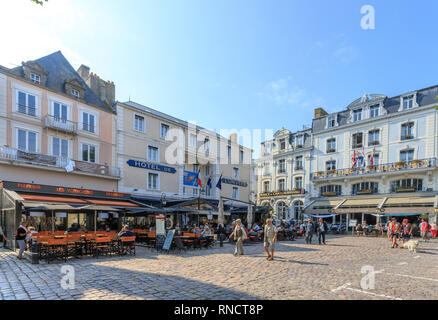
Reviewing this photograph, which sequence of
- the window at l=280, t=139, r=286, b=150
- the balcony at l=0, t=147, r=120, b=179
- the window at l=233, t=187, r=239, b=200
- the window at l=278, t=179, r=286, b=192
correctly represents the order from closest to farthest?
the balcony at l=0, t=147, r=120, b=179
the window at l=233, t=187, r=239, b=200
the window at l=278, t=179, r=286, b=192
the window at l=280, t=139, r=286, b=150

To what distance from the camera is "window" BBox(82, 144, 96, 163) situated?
19.2 metres

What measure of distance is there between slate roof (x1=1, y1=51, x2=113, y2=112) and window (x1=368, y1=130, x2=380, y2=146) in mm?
25655

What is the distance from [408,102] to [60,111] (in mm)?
30648

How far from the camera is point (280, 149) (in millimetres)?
36469

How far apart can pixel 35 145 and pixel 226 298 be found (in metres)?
16.9

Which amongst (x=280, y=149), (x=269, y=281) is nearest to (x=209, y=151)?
(x=280, y=149)

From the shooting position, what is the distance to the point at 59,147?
18.0m

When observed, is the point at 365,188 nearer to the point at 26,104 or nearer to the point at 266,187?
the point at 266,187

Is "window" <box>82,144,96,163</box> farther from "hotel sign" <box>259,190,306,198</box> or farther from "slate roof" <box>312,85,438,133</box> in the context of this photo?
"slate roof" <box>312,85,438,133</box>

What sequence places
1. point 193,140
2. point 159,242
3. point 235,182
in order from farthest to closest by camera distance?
point 235,182
point 193,140
point 159,242

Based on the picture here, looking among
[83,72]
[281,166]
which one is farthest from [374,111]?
[83,72]

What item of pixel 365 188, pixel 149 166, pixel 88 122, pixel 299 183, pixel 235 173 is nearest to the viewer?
pixel 88 122

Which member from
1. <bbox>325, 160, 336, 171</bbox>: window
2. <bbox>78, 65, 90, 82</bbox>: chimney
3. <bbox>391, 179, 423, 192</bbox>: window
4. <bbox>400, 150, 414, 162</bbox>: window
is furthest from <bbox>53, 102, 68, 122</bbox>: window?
<bbox>400, 150, 414, 162</bbox>: window
